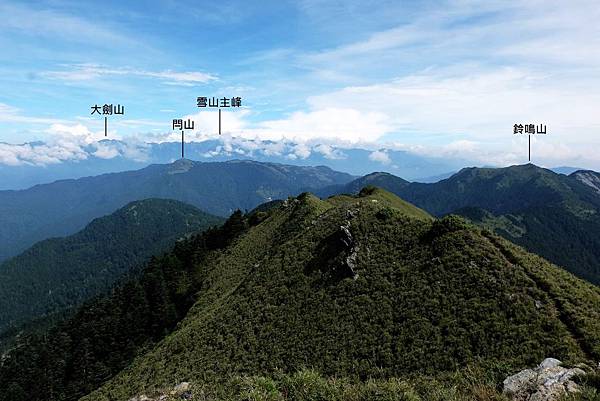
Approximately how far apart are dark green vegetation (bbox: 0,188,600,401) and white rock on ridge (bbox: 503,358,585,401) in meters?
1.01

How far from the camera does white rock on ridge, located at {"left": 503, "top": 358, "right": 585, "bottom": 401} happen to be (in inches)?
647

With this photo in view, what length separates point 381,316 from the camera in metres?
37.2

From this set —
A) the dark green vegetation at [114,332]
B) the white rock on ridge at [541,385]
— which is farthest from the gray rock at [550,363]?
the dark green vegetation at [114,332]

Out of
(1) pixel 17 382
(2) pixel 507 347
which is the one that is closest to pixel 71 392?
(1) pixel 17 382

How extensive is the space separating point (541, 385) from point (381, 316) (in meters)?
20.1

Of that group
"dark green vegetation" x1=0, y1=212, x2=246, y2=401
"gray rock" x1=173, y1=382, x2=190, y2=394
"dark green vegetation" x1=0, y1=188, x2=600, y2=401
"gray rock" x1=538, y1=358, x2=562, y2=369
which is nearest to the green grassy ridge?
"dark green vegetation" x1=0, y1=188, x2=600, y2=401

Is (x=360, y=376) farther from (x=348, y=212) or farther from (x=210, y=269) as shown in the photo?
(x=210, y=269)

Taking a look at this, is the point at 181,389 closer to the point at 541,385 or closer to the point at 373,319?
the point at 373,319

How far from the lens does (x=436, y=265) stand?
40812mm

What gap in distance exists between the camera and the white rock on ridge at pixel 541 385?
53.9 ft

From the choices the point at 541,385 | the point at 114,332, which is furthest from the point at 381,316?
the point at 114,332

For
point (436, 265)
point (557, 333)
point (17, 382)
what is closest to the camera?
point (557, 333)

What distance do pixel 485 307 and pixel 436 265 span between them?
8060 millimetres

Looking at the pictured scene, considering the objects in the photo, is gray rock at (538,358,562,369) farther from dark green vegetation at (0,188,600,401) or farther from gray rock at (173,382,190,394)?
gray rock at (173,382,190,394)
